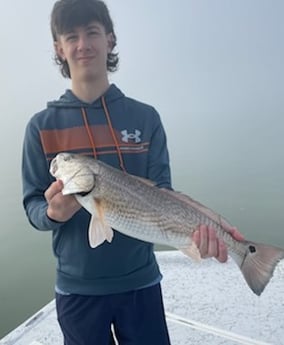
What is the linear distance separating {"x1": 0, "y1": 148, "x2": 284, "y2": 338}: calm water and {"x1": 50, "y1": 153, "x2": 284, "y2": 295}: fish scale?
2622 millimetres

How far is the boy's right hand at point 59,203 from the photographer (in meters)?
1.20

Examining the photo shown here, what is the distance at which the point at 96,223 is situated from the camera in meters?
1.20

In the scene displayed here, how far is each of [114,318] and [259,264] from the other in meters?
0.48

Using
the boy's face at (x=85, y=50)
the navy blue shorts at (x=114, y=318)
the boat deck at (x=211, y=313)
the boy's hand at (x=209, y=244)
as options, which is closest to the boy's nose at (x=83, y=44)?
the boy's face at (x=85, y=50)

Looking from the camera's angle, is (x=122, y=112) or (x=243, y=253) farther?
(x=122, y=112)

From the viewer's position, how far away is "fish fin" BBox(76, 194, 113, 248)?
120 centimetres

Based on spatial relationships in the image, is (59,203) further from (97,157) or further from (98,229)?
(97,157)

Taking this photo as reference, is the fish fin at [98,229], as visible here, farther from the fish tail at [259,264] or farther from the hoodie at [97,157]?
the fish tail at [259,264]

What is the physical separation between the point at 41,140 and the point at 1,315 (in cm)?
270

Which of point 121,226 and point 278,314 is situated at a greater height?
point 121,226

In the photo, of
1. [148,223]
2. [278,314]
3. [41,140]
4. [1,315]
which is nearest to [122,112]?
[41,140]

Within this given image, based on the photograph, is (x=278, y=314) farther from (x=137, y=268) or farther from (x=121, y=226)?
(x=121, y=226)

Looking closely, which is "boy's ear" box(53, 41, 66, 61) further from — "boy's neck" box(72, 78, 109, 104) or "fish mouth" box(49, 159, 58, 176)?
"fish mouth" box(49, 159, 58, 176)

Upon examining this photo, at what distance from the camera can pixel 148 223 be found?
4.14 feet
